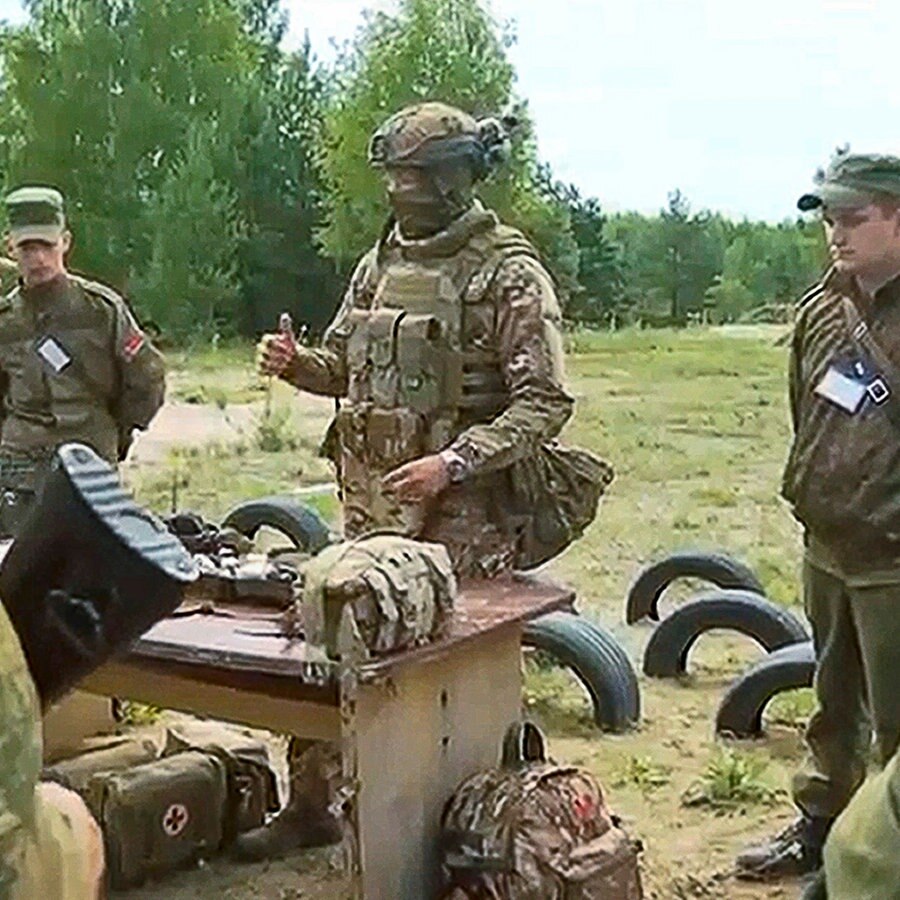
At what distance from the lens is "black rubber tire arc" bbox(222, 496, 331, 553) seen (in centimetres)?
859

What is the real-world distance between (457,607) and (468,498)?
661mm

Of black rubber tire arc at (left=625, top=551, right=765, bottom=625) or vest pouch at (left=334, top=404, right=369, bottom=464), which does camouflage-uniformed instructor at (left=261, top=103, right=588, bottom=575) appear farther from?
black rubber tire arc at (left=625, top=551, right=765, bottom=625)

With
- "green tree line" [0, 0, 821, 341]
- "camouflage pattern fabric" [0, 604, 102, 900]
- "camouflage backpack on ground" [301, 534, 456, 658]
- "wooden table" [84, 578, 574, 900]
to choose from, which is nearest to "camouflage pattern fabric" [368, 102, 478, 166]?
"wooden table" [84, 578, 574, 900]

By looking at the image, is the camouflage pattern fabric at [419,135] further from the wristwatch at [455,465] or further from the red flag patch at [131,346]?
the red flag patch at [131,346]

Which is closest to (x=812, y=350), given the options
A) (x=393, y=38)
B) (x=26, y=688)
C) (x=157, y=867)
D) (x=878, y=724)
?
(x=878, y=724)

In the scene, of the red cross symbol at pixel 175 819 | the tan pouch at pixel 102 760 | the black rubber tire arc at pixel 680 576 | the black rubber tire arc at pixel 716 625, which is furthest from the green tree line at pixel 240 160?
the red cross symbol at pixel 175 819

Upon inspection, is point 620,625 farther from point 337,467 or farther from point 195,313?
point 195,313

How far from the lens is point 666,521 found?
11.2 metres

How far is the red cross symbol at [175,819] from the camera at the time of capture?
17.3 ft

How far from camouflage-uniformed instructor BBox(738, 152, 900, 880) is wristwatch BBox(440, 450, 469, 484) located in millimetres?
810

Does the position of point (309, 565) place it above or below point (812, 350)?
below

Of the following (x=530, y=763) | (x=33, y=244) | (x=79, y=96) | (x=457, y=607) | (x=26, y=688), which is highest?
(x=79, y=96)

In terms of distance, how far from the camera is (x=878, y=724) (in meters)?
4.63

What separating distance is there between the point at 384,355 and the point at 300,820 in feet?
4.48
